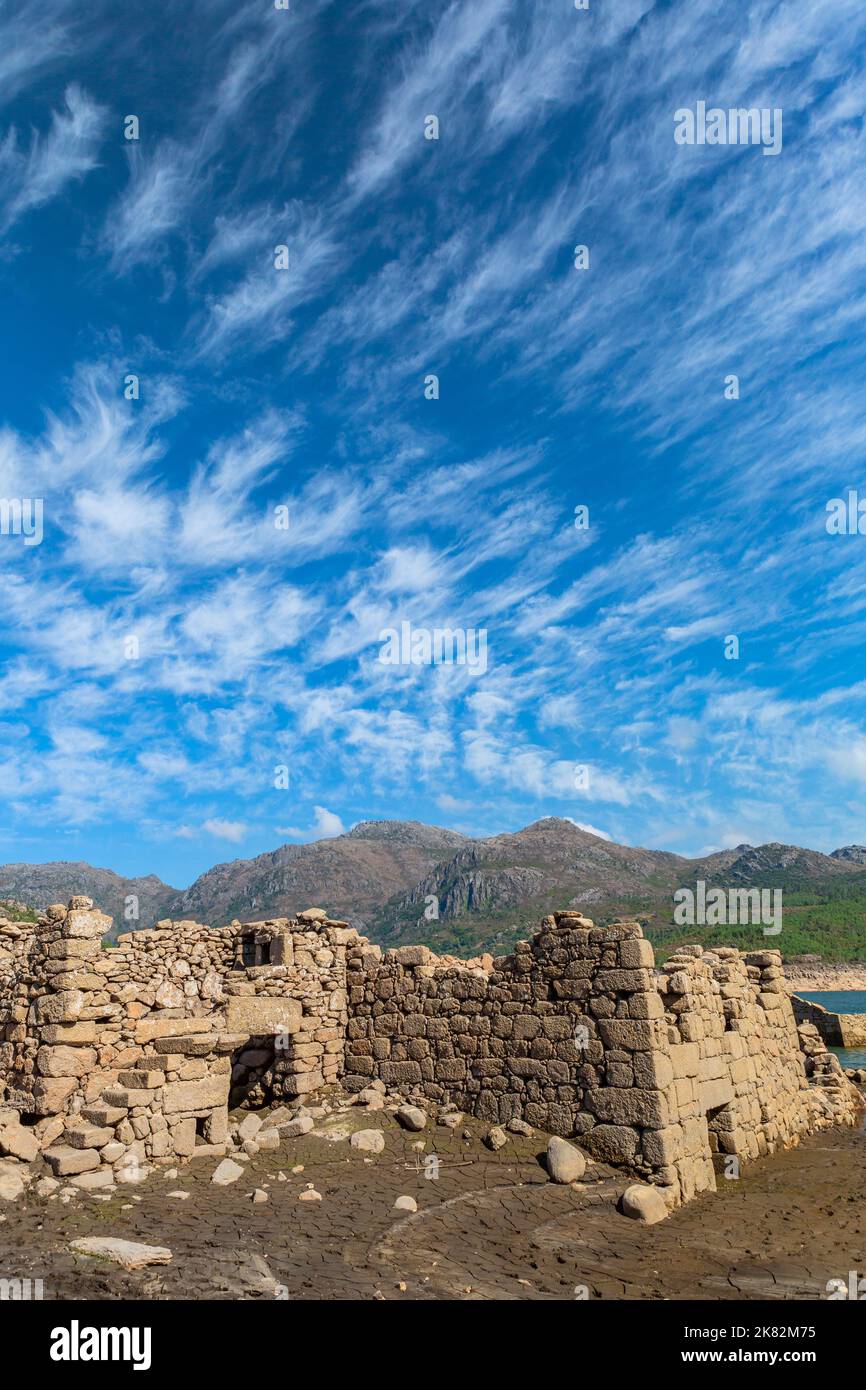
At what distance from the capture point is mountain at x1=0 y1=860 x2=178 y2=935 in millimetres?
112062

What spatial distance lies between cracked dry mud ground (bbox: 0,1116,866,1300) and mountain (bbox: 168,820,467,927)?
104835mm

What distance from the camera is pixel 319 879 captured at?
143750mm

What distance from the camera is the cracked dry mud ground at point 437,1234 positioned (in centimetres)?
740

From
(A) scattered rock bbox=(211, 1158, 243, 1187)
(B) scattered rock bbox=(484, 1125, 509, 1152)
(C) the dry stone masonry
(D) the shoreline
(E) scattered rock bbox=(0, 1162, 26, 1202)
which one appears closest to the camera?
(E) scattered rock bbox=(0, 1162, 26, 1202)

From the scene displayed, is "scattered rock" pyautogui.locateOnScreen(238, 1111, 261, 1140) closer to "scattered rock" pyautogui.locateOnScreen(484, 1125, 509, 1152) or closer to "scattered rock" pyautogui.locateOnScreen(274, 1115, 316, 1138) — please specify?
"scattered rock" pyautogui.locateOnScreen(274, 1115, 316, 1138)

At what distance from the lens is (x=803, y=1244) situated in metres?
9.85

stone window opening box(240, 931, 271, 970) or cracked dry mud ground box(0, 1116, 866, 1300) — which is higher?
stone window opening box(240, 931, 271, 970)

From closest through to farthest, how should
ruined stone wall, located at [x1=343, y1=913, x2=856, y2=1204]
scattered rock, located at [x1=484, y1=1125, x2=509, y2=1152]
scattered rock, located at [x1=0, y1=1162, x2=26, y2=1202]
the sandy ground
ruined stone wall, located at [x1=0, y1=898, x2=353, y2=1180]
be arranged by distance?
scattered rock, located at [x1=0, y1=1162, x2=26, y2=1202]
ruined stone wall, located at [x1=0, y1=898, x2=353, y2=1180]
ruined stone wall, located at [x1=343, y1=913, x2=856, y2=1204]
scattered rock, located at [x1=484, y1=1125, x2=509, y2=1152]
the sandy ground

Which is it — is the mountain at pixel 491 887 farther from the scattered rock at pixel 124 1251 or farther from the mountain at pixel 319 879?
the scattered rock at pixel 124 1251

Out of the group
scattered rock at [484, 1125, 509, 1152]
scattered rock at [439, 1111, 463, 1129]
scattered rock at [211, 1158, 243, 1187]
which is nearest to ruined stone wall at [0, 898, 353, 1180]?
scattered rock at [211, 1158, 243, 1187]

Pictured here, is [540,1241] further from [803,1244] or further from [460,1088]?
[460,1088]

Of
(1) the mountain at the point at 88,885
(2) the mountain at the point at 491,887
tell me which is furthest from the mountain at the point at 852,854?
(1) the mountain at the point at 88,885
